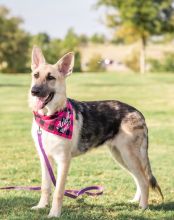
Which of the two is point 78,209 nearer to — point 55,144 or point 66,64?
point 55,144

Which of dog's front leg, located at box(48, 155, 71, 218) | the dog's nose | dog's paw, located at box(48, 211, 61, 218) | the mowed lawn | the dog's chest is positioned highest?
the dog's nose

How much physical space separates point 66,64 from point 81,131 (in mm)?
875

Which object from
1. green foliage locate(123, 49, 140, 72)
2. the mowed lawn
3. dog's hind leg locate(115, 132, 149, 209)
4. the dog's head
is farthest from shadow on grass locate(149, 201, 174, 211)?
green foliage locate(123, 49, 140, 72)

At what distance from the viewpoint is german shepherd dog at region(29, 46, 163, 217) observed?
6.97m

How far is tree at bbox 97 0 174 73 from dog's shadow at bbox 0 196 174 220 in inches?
1902

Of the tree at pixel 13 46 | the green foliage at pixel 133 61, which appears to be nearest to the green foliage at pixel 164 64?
the green foliage at pixel 133 61

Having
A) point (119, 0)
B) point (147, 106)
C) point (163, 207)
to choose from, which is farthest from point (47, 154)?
point (119, 0)

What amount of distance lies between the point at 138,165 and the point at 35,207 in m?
1.47

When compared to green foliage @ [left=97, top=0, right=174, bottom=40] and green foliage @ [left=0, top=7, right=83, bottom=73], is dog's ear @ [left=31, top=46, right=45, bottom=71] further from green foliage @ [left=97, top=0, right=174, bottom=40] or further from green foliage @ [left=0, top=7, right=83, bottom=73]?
green foliage @ [left=0, top=7, right=83, bottom=73]

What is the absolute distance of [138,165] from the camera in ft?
25.5

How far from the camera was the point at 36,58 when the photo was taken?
7.20 m

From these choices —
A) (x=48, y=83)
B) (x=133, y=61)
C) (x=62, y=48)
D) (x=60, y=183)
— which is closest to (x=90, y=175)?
(x=60, y=183)

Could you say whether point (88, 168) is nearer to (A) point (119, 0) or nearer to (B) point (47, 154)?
(B) point (47, 154)

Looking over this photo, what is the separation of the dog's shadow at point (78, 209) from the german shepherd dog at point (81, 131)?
0.58 ft
